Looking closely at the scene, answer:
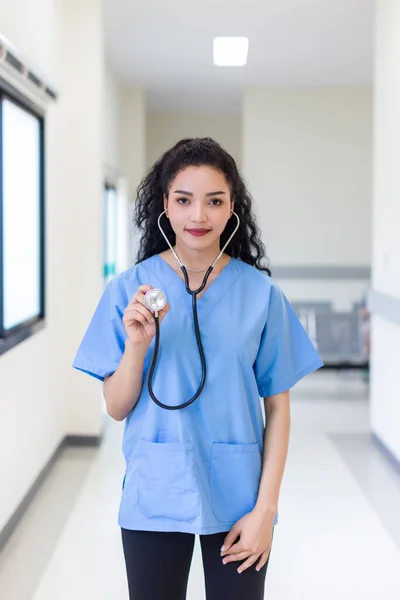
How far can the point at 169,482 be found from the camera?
1133 millimetres

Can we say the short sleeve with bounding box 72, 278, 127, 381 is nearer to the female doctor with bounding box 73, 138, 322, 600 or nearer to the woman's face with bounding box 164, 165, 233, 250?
the female doctor with bounding box 73, 138, 322, 600

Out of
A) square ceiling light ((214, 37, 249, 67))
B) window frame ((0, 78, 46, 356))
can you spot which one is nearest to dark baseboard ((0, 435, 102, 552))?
window frame ((0, 78, 46, 356))

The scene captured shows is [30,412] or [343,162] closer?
[30,412]

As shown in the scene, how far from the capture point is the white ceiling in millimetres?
4867

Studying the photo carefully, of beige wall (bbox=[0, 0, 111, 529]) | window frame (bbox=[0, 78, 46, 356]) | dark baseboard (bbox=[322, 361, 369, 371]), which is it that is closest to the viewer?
window frame (bbox=[0, 78, 46, 356])

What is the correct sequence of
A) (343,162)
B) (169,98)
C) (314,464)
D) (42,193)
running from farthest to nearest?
(169,98), (343,162), (314,464), (42,193)

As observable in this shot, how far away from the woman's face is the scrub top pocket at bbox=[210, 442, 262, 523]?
1.07 feet

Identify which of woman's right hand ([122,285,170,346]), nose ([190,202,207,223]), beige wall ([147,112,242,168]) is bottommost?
woman's right hand ([122,285,170,346])

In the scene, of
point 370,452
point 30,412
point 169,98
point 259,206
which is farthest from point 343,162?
point 30,412

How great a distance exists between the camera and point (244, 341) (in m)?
1.15

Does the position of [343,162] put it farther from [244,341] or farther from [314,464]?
[244,341]

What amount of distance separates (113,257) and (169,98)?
6.19ft

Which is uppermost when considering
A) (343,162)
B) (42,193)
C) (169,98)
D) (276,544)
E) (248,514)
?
(169,98)

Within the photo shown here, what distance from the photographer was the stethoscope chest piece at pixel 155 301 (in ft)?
3.51
